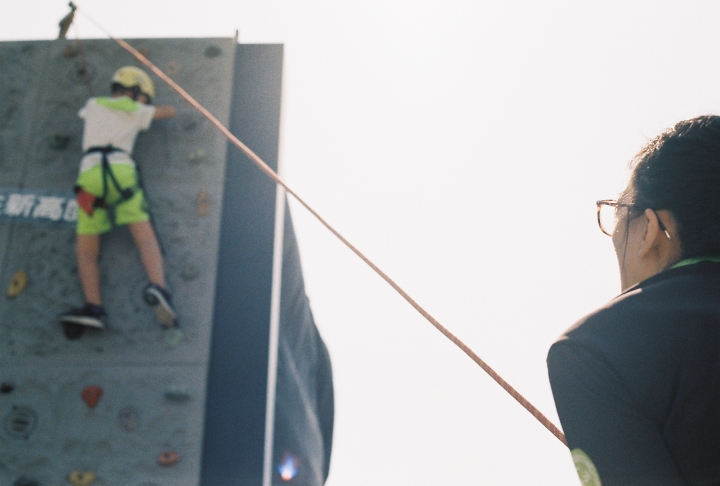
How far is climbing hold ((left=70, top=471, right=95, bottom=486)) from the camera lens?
270 centimetres

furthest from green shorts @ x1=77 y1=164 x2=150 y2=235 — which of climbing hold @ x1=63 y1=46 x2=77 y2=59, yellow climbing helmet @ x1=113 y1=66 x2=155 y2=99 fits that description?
climbing hold @ x1=63 y1=46 x2=77 y2=59

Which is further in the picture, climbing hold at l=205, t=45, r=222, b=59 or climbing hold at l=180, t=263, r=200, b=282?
climbing hold at l=205, t=45, r=222, b=59

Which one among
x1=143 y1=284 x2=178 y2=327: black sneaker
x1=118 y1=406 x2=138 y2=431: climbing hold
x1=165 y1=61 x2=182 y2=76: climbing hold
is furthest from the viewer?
x1=165 y1=61 x2=182 y2=76: climbing hold

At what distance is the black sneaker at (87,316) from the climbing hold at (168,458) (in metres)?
0.70

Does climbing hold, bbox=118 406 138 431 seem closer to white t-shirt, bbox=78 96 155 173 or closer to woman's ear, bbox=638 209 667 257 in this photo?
white t-shirt, bbox=78 96 155 173

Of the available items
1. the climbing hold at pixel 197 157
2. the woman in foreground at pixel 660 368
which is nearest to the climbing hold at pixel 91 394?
the climbing hold at pixel 197 157

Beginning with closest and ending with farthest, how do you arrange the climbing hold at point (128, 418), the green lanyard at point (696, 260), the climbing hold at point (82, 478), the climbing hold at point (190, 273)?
the green lanyard at point (696, 260) < the climbing hold at point (82, 478) < the climbing hold at point (128, 418) < the climbing hold at point (190, 273)

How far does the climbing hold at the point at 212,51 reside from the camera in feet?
12.1

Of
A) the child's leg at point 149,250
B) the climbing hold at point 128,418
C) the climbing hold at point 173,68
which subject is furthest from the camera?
the climbing hold at point 173,68

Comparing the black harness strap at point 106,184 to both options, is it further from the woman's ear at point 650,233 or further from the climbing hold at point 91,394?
the woman's ear at point 650,233

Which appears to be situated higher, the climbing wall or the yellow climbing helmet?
the yellow climbing helmet

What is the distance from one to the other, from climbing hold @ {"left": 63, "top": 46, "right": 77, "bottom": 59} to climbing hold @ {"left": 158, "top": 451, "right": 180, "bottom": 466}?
94.9 inches

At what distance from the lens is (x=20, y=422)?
9.33ft

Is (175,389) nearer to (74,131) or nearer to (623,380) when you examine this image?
(74,131)
